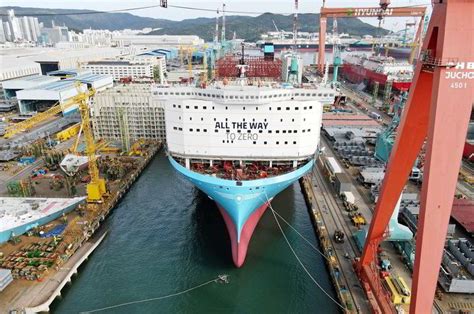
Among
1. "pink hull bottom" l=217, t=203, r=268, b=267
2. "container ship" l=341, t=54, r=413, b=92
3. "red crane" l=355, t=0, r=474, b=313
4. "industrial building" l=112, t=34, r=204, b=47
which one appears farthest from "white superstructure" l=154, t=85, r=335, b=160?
"industrial building" l=112, t=34, r=204, b=47

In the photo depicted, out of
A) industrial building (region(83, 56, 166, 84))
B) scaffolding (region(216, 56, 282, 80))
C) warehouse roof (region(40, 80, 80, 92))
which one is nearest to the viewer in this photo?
scaffolding (region(216, 56, 282, 80))

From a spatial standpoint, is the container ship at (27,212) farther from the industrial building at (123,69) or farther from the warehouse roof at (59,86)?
the industrial building at (123,69)

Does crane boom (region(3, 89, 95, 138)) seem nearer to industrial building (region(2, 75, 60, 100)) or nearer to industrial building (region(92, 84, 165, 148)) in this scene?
industrial building (region(92, 84, 165, 148))

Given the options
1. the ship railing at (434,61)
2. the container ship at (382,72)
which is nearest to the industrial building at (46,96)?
the ship railing at (434,61)

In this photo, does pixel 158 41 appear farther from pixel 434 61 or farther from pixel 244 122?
pixel 434 61

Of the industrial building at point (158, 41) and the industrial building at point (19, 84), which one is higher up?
the industrial building at point (158, 41)
